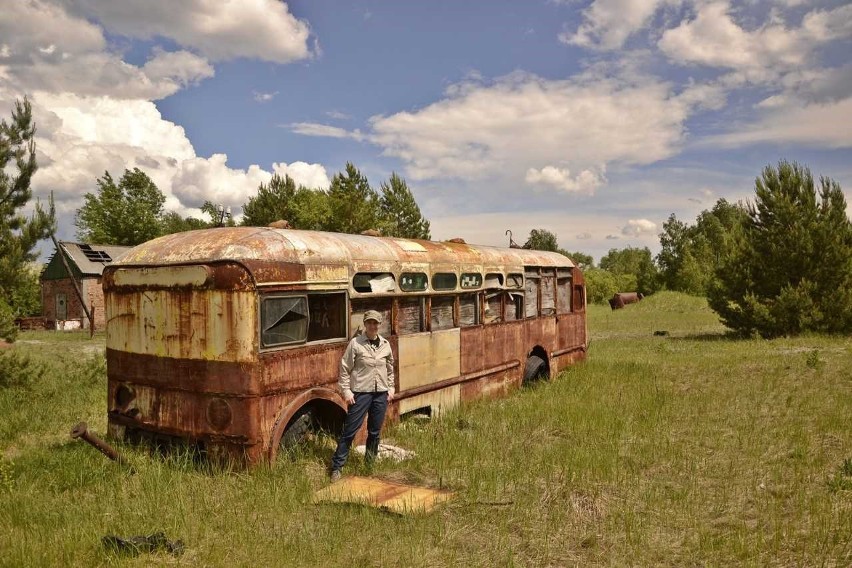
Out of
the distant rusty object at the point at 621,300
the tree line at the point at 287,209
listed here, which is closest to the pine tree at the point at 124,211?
the tree line at the point at 287,209

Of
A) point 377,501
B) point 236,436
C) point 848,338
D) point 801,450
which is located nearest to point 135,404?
point 236,436

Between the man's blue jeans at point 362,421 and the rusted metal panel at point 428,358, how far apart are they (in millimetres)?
1265

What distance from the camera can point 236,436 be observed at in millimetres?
5289

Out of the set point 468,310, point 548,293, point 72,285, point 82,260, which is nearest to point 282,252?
point 468,310

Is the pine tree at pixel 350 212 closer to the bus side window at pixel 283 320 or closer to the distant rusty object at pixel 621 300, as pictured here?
the distant rusty object at pixel 621 300

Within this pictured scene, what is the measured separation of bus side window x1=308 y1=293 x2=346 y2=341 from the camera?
6.28 m

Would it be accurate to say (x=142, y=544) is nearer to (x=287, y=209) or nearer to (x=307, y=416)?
(x=307, y=416)

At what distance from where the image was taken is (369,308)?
22.3 ft

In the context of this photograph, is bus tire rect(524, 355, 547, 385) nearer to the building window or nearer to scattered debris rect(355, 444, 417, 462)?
the building window

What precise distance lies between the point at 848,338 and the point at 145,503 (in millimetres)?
21140

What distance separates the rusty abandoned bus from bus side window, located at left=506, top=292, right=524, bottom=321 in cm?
202

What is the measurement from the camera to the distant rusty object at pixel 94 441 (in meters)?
4.90

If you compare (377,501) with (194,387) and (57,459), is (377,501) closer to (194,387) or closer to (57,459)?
(194,387)

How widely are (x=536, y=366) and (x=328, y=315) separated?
204 inches
